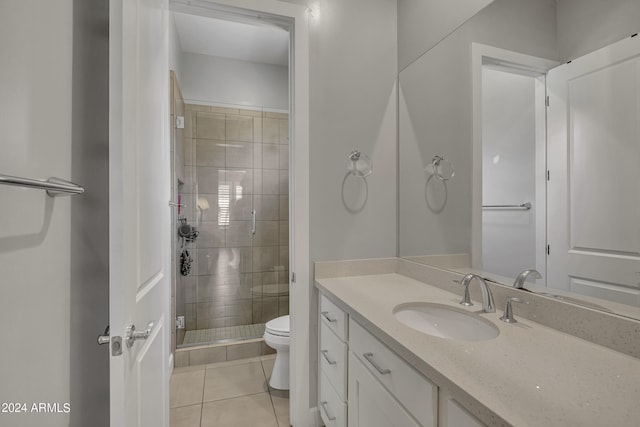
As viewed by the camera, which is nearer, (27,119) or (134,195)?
(27,119)

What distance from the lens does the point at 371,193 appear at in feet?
5.78

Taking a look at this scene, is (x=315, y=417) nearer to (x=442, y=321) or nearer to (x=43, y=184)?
(x=442, y=321)

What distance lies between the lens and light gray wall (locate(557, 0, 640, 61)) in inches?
32.2

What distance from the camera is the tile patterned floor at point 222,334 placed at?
8.44ft

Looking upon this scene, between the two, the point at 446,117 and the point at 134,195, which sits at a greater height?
→ the point at 446,117

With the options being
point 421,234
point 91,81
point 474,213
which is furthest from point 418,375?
point 91,81

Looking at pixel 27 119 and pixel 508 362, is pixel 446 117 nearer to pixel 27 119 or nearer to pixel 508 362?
pixel 508 362

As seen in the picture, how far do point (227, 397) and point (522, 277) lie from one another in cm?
182

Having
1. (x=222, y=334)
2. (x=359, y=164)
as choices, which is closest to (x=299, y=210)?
(x=359, y=164)

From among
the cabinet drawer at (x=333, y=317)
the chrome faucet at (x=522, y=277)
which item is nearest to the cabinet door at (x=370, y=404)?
the cabinet drawer at (x=333, y=317)

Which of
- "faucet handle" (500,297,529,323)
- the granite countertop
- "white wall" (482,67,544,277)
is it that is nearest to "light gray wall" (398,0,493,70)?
"white wall" (482,67,544,277)

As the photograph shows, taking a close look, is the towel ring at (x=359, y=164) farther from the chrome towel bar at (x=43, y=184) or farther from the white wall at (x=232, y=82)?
the white wall at (x=232, y=82)

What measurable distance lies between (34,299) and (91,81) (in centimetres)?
59

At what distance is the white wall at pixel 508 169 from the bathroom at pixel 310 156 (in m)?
0.10
